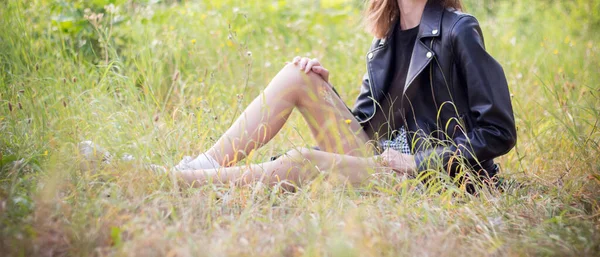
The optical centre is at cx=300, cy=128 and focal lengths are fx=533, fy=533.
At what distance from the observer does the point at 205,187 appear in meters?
1.90

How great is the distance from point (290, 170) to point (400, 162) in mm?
435

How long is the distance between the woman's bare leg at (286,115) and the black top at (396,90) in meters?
0.09

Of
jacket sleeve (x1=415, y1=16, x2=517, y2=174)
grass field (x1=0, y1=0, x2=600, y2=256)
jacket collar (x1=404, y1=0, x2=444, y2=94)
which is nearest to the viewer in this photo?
grass field (x1=0, y1=0, x2=600, y2=256)

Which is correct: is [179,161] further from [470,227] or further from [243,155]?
[470,227]

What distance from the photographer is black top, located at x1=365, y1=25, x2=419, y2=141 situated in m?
2.32

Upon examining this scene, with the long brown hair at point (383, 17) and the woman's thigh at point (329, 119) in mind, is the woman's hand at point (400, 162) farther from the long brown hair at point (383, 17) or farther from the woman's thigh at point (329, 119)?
the long brown hair at point (383, 17)

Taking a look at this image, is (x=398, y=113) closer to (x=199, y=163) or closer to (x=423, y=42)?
(x=423, y=42)

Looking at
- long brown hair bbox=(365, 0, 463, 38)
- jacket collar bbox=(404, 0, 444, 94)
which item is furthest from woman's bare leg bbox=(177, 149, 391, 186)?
long brown hair bbox=(365, 0, 463, 38)

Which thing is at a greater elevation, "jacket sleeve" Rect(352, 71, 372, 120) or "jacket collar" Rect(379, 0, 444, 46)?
"jacket collar" Rect(379, 0, 444, 46)

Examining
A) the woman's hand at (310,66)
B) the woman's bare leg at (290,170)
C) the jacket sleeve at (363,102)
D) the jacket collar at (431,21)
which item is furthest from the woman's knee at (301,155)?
the jacket collar at (431,21)

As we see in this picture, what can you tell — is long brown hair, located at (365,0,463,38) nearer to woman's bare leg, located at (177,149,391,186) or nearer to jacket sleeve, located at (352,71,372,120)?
jacket sleeve, located at (352,71,372,120)

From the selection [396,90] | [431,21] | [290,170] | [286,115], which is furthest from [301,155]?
[431,21]

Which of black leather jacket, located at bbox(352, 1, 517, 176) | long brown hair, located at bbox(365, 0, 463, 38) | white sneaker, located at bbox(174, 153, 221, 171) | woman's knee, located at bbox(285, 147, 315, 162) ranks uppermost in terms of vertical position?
long brown hair, located at bbox(365, 0, 463, 38)

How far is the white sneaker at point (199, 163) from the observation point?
205 centimetres
